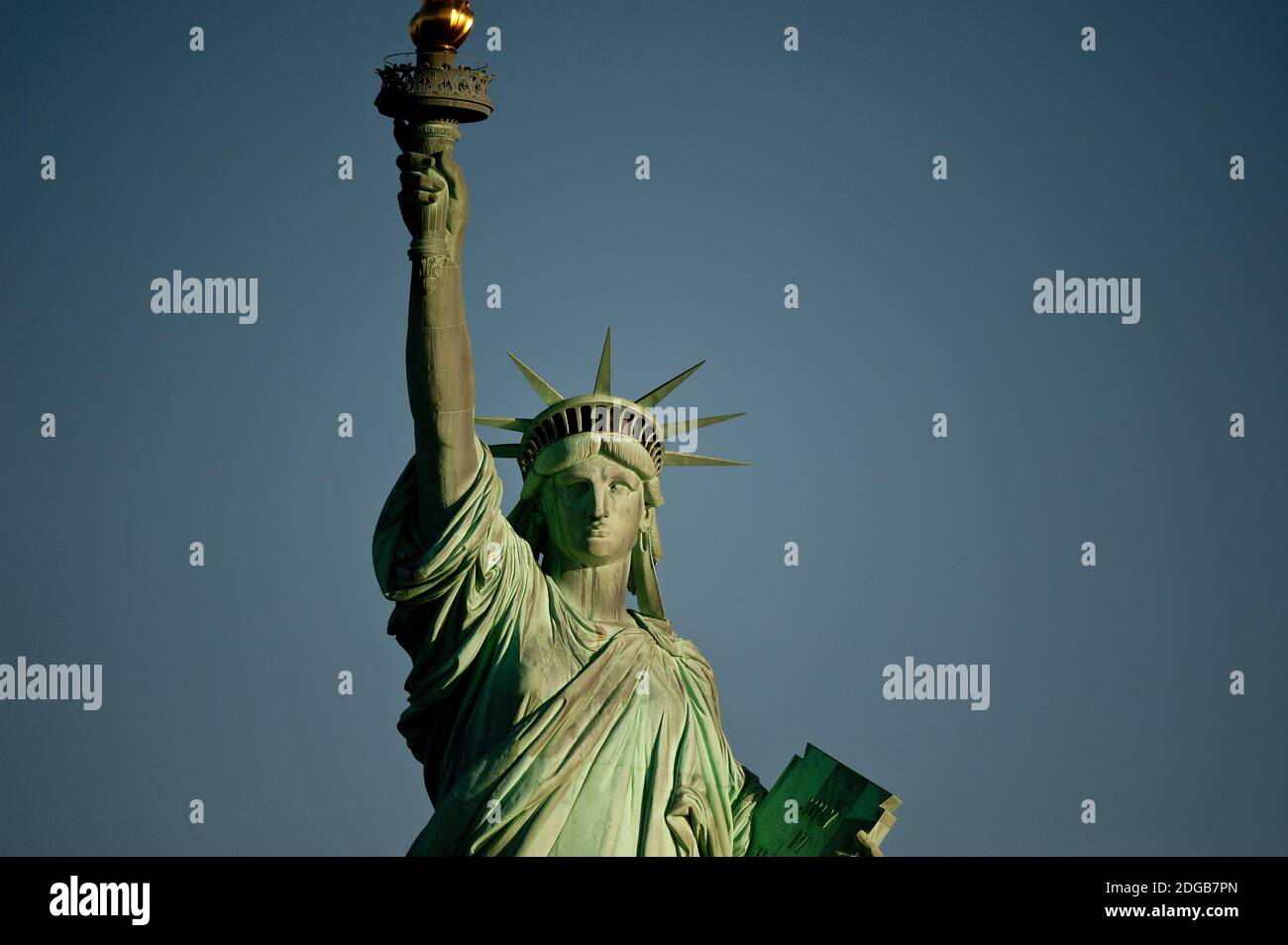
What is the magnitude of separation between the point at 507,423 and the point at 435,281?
8.25 feet

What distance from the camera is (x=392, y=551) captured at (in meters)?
20.7

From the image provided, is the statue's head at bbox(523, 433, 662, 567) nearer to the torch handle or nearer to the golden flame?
the torch handle

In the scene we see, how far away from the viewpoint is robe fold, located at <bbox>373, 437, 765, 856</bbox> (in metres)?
20.5

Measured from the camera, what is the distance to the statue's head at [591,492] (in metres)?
21.7

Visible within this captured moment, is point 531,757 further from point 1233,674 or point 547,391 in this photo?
point 1233,674

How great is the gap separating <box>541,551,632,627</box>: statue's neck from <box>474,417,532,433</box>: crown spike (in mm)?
976

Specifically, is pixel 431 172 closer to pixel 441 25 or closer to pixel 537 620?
pixel 441 25

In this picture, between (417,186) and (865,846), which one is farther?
(865,846)

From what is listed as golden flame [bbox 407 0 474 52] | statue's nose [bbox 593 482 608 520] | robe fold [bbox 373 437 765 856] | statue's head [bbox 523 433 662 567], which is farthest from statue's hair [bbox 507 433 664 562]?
golden flame [bbox 407 0 474 52]

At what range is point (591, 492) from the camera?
Answer: 21.7 metres

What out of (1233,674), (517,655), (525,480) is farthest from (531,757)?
(1233,674)
